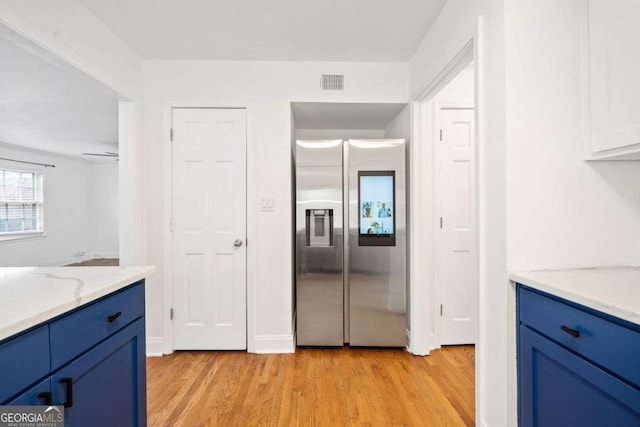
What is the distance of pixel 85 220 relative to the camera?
7387 mm

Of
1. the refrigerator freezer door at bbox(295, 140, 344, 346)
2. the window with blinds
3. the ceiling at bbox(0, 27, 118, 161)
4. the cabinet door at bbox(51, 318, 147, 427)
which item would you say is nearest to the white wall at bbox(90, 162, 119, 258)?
the window with blinds

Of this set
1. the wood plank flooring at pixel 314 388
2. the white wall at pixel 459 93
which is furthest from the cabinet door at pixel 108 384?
the white wall at pixel 459 93

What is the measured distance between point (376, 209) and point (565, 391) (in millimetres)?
1775

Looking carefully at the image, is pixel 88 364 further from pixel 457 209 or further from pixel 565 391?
pixel 457 209

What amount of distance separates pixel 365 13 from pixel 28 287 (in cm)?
230

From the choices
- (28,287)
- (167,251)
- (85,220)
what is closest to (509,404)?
(28,287)

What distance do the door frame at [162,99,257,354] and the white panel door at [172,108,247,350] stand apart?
0.04 meters

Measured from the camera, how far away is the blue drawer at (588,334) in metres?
0.82

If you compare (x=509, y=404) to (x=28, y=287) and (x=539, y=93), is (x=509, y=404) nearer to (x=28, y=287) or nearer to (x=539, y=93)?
(x=539, y=93)

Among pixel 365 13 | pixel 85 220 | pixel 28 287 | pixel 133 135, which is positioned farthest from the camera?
pixel 85 220

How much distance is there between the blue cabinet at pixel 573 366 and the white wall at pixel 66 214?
7.78 m

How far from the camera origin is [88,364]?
103 cm

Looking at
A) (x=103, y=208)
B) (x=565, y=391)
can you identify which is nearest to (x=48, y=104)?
(x=103, y=208)

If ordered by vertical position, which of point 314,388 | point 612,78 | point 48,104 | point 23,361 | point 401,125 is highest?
point 48,104
